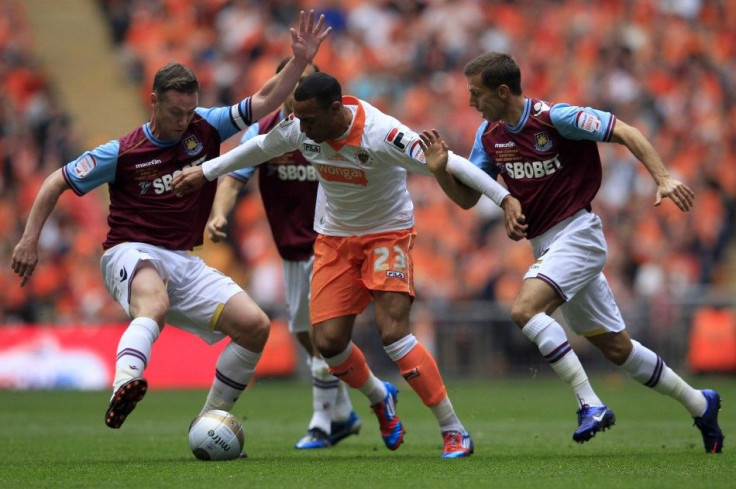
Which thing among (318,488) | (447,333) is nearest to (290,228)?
(318,488)

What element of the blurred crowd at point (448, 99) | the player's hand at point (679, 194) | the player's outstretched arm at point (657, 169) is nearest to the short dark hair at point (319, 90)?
the player's outstretched arm at point (657, 169)

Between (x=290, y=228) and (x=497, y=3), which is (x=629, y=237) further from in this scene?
(x=290, y=228)

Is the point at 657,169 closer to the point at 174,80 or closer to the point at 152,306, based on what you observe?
the point at 174,80

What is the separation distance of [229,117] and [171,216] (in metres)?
0.80

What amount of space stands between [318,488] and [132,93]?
1796 cm

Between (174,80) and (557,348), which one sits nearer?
(557,348)

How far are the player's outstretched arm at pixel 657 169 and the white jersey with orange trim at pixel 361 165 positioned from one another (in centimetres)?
86

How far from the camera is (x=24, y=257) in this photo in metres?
7.76

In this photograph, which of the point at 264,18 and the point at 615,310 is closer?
the point at 615,310

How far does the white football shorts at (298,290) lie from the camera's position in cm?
975

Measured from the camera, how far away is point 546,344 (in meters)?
7.72

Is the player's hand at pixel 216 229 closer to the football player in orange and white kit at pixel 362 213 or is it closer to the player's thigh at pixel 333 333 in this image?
the football player in orange and white kit at pixel 362 213

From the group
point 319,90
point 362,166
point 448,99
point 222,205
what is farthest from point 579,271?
point 448,99

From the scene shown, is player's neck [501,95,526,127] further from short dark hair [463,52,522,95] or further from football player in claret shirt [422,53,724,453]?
short dark hair [463,52,522,95]
